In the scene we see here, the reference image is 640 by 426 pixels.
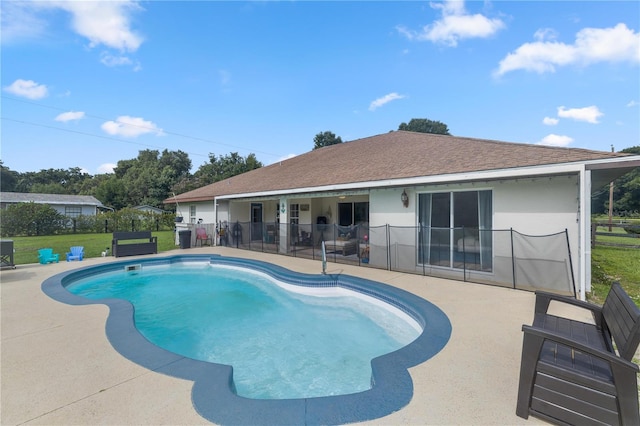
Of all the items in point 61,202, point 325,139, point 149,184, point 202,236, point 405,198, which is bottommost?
point 202,236

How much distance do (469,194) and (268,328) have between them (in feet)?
20.6

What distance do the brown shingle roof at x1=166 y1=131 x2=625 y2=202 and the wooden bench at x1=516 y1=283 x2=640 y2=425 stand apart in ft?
16.8

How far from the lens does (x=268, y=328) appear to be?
5.81 meters

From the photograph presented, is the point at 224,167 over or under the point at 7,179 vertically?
over

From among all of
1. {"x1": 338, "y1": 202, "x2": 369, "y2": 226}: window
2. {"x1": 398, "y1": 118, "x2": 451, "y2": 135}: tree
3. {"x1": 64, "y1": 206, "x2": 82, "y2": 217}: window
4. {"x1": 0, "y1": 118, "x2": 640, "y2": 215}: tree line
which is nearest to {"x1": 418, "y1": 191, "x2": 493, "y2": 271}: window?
{"x1": 338, "y1": 202, "x2": 369, "y2": 226}: window

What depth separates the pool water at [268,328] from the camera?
3.94 metres

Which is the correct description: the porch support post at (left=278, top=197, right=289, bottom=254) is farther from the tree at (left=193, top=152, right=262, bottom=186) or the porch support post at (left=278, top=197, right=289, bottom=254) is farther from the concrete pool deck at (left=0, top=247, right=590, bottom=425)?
the tree at (left=193, top=152, right=262, bottom=186)

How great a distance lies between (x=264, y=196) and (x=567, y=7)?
12257 millimetres

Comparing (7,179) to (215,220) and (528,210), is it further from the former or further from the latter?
(528,210)

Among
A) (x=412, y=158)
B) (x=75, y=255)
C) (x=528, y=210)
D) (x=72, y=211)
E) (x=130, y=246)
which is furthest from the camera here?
(x=72, y=211)

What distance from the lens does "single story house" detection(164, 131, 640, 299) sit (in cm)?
603

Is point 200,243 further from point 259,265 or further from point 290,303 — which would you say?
point 290,303

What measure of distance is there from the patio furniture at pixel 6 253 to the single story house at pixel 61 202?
21.3 meters

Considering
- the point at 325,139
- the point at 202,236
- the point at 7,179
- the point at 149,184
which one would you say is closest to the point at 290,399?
the point at 202,236
